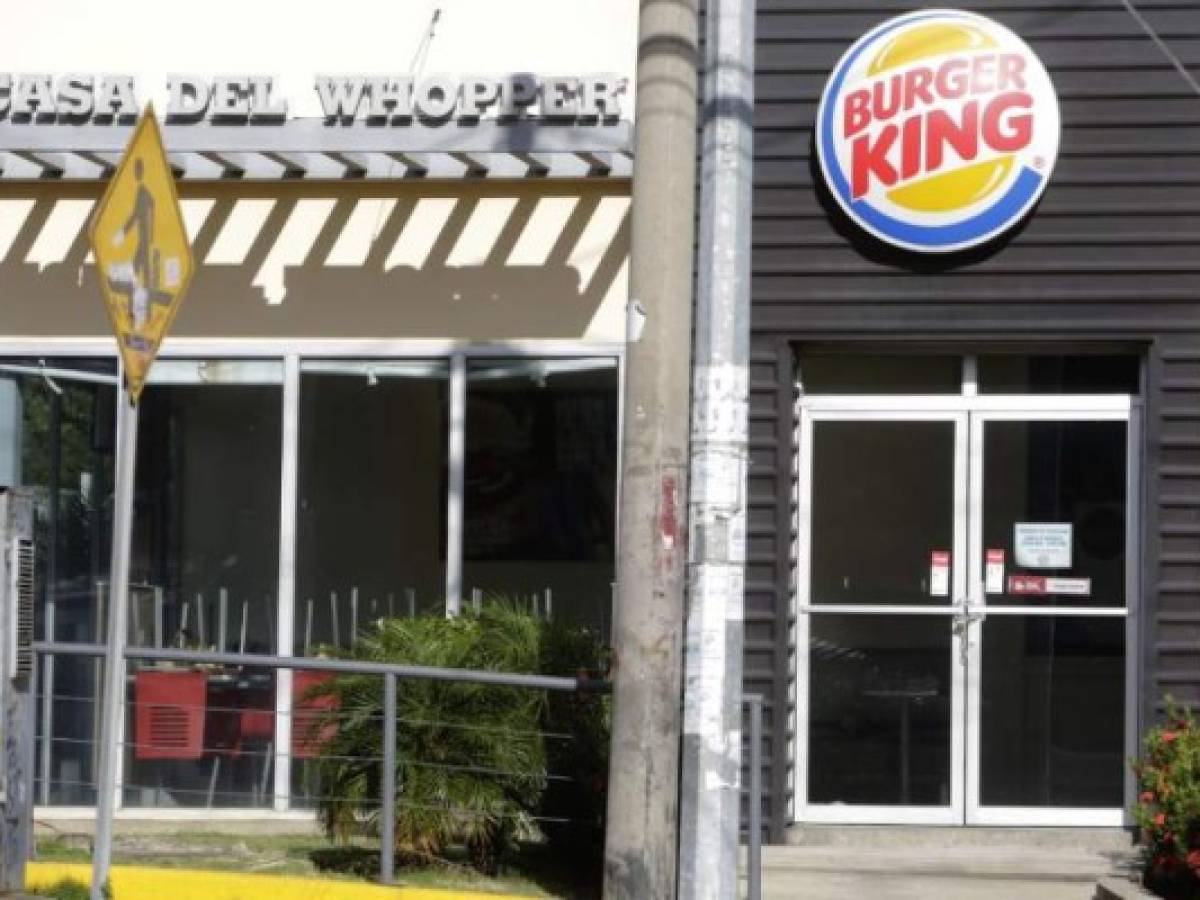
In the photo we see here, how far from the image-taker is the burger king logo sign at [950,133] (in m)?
11.5

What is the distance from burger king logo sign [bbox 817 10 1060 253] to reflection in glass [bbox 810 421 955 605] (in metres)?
1.14

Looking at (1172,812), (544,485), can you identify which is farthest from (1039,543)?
(1172,812)

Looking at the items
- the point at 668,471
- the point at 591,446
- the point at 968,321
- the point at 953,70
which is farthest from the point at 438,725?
the point at 953,70

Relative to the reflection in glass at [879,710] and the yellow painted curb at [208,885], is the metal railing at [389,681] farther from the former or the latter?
the reflection in glass at [879,710]

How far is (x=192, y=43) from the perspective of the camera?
12602 millimetres

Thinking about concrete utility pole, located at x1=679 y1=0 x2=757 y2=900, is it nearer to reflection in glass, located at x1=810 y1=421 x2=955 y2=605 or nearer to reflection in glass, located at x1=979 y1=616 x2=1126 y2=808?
reflection in glass, located at x1=810 y1=421 x2=955 y2=605

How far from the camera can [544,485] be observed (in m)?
12.3

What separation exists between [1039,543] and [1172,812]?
3033 millimetres

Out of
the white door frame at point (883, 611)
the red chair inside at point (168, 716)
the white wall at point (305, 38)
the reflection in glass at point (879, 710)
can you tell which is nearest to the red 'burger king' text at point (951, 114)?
the white door frame at point (883, 611)

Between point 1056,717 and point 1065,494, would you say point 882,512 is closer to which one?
point 1065,494

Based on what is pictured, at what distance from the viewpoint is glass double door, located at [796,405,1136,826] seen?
1166 centimetres

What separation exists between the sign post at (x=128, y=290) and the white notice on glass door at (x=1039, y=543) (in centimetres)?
554

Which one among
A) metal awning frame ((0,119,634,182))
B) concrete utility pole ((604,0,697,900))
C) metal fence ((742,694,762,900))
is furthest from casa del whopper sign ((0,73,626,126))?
metal fence ((742,694,762,900))

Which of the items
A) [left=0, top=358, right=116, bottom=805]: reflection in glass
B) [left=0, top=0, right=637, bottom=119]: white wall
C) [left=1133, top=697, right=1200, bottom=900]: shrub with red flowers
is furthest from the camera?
[left=0, top=358, right=116, bottom=805]: reflection in glass
